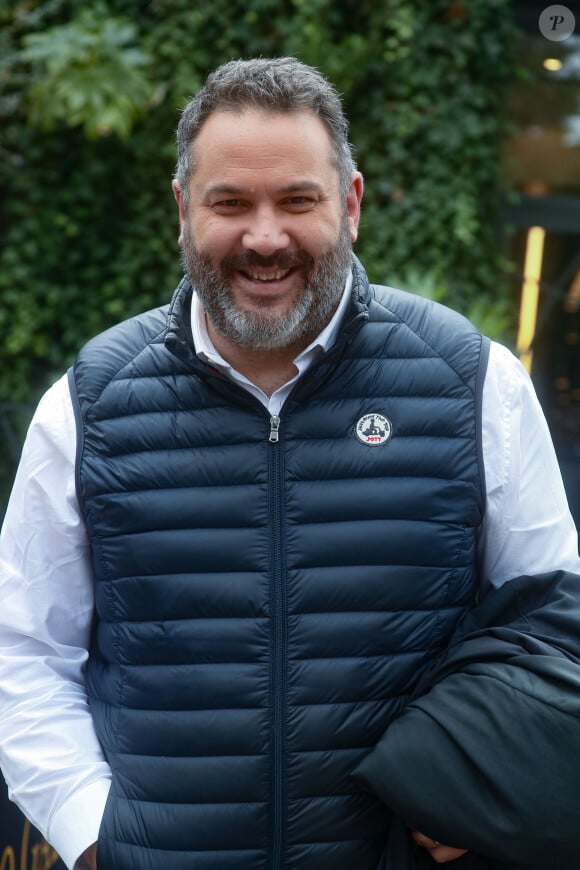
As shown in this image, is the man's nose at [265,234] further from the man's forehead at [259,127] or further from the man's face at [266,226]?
the man's forehead at [259,127]

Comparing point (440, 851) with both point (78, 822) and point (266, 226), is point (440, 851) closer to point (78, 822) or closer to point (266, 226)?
point (78, 822)

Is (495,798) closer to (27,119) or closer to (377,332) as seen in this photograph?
(377,332)

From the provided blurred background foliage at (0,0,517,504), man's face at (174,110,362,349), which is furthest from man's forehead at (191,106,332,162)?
blurred background foliage at (0,0,517,504)

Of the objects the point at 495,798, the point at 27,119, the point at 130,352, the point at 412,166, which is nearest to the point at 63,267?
the point at 27,119

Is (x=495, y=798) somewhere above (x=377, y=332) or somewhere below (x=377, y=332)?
below

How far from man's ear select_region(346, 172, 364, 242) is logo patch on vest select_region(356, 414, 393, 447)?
12.7 inches

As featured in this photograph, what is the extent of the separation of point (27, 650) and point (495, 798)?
0.85m

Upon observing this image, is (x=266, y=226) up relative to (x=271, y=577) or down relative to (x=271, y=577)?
up

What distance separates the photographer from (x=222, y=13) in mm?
4828

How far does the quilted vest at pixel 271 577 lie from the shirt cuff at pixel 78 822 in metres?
0.02

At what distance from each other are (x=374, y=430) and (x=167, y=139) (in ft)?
12.0

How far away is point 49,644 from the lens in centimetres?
179

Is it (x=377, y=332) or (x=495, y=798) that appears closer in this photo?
(x=495, y=798)

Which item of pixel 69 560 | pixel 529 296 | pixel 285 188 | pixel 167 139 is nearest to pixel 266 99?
pixel 285 188
